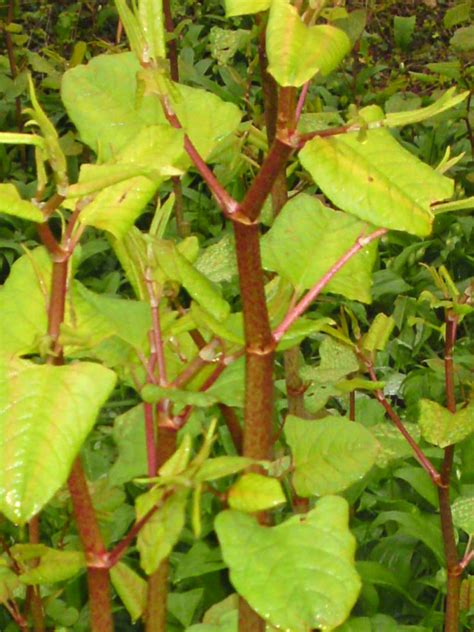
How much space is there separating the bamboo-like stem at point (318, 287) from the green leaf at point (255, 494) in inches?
3.6

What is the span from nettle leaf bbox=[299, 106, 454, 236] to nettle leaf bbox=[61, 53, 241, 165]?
0.14 meters

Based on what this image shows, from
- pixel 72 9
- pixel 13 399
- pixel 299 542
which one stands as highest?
pixel 13 399

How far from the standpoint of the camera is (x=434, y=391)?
8.02ft

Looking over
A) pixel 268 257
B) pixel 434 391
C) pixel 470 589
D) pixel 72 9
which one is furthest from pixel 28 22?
pixel 268 257

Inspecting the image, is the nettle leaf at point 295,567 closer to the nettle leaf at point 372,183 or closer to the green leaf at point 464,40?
the nettle leaf at point 372,183

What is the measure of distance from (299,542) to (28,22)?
4577 mm

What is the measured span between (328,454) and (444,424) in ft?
1.53

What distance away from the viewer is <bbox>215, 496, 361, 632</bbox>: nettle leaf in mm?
599

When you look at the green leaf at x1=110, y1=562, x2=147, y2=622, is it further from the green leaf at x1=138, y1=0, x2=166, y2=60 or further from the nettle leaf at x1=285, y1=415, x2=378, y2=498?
the green leaf at x1=138, y1=0, x2=166, y2=60

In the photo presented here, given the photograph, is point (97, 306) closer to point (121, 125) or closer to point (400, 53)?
point (121, 125)

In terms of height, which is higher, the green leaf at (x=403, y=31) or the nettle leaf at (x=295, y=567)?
the nettle leaf at (x=295, y=567)

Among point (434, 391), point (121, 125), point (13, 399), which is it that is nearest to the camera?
point (13, 399)

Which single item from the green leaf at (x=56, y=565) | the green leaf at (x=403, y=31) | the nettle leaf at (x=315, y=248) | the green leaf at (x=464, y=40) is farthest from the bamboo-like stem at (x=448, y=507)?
the green leaf at (x=403, y=31)

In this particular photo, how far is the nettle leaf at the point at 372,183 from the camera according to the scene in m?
0.57
